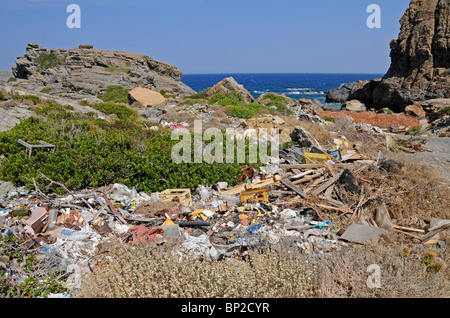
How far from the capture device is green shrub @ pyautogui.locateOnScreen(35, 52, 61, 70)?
148ft

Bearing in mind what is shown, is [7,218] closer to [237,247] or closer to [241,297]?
[237,247]

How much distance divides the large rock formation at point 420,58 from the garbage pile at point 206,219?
1127 inches

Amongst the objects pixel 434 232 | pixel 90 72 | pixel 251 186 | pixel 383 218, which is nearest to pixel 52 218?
pixel 251 186

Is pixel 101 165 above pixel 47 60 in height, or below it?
below

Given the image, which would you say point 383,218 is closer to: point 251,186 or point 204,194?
point 251,186

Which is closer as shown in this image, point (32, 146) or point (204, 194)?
point (204, 194)

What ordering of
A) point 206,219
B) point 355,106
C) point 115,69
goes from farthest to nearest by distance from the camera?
point 115,69 → point 355,106 → point 206,219

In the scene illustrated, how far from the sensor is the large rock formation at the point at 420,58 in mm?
29422

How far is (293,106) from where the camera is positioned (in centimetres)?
2409

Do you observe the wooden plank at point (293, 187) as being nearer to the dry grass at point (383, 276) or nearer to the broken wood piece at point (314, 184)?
the broken wood piece at point (314, 184)

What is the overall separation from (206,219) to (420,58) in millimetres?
34663

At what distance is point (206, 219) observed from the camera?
5695mm

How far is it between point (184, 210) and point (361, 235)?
10.2 feet
